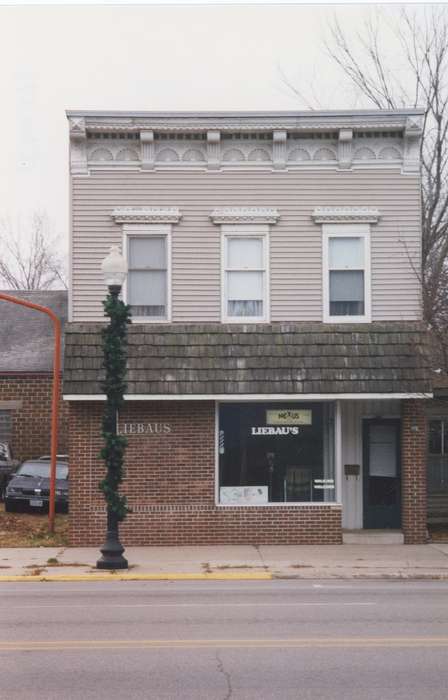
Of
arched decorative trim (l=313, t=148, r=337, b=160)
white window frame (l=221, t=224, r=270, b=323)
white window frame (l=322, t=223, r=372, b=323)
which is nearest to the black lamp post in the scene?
white window frame (l=221, t=224, r=270, b=323)

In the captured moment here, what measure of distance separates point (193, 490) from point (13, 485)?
6.15 meters

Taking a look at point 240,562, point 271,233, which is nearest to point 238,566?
point 240,562

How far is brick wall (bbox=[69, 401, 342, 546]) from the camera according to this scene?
1861cm

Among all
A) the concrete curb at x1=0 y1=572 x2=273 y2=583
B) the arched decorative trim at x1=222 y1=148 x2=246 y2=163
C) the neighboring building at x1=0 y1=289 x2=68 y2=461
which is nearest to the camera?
the concrete curb at x1=0 y1=572 x2=273 y2=583

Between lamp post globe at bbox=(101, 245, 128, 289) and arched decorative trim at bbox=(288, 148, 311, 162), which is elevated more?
arched decorative trim at bbox=(288, 148, 311, 162)

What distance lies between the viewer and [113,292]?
16.3 m

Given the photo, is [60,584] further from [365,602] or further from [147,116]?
[147,116]

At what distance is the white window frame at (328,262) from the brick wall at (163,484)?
9.61ft

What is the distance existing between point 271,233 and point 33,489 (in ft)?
27.3

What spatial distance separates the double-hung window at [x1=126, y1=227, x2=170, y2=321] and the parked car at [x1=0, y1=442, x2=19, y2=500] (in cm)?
Answer: 885

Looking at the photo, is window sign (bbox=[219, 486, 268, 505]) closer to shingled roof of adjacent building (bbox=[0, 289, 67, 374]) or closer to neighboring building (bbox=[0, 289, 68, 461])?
neighboring building (bbox=[0, 289, 68, 461])

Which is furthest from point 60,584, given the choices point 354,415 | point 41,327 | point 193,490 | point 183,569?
point 41,327

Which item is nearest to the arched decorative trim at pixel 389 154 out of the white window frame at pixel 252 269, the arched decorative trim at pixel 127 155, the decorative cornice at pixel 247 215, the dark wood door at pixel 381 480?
the decorative cornice at pixel 247 215

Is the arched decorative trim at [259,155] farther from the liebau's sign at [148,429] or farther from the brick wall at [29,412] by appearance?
the brick wall at [29,412]
